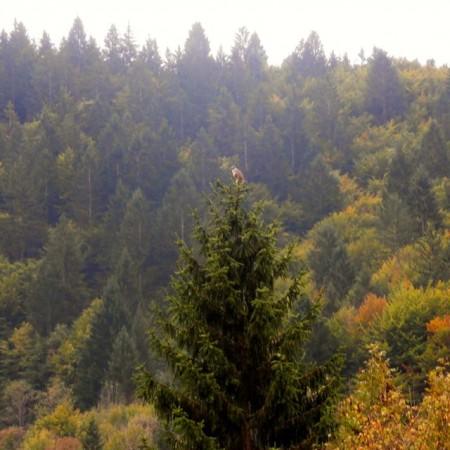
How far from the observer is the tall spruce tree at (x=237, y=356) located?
A: 1210 cm

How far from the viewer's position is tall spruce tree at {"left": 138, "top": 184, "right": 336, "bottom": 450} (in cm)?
1210

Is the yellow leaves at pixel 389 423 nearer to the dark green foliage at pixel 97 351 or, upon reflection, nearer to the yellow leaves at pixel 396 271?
the yellow leaves at pixel 396 271

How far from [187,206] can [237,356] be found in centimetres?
5462

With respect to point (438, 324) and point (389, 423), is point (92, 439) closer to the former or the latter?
point (438, 324)

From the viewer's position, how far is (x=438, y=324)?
125 feet

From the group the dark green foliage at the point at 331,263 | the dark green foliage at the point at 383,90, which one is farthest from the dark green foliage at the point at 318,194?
the dark green foliage at the point at 383,90

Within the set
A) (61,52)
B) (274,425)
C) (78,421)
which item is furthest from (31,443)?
(61,52)

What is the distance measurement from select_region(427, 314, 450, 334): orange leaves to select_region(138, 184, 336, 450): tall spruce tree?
26.9m

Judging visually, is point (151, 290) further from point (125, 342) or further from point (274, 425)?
point (274, 425)

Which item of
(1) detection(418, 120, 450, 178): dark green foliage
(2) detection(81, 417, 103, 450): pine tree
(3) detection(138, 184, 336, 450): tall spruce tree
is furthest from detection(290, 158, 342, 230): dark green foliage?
(3) detection(138, 184, 336, 450): tall spruce tree

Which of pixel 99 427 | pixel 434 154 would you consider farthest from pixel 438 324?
pixel 434 154

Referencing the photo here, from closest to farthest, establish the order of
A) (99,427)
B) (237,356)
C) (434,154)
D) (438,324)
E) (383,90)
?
(237,356) < (438,324) < (99,427) < (434,154) < (383,90)

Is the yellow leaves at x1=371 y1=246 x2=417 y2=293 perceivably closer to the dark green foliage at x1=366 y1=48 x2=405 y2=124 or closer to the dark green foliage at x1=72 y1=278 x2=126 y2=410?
the dark green foliage at x1=72 y1=278 x2=126 y2=410

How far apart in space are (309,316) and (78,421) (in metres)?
32.9
